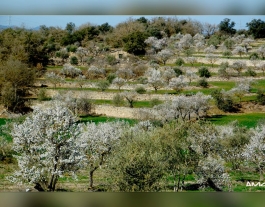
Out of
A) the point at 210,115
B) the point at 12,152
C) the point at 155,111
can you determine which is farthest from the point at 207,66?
the point at 12,152

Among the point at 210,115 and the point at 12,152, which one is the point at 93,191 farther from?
the point at 210,115

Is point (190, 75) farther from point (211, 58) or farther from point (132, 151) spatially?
point (132, 151)

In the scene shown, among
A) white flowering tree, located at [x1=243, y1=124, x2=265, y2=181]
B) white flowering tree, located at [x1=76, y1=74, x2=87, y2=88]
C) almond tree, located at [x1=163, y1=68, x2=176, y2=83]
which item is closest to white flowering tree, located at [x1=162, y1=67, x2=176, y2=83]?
almond tree, located at [x1=163, y1=68, x2=176, y2=83]

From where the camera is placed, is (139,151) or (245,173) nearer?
(139,151)

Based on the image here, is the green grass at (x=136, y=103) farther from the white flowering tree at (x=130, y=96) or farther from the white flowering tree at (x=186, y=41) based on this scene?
the white flowering tree at (x=186, y=41)

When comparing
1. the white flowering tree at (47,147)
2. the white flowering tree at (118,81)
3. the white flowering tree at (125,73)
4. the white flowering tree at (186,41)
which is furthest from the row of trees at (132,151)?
the white flowering tree at (186,41)

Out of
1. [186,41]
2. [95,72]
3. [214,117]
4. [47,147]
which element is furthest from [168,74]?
[47,147]
